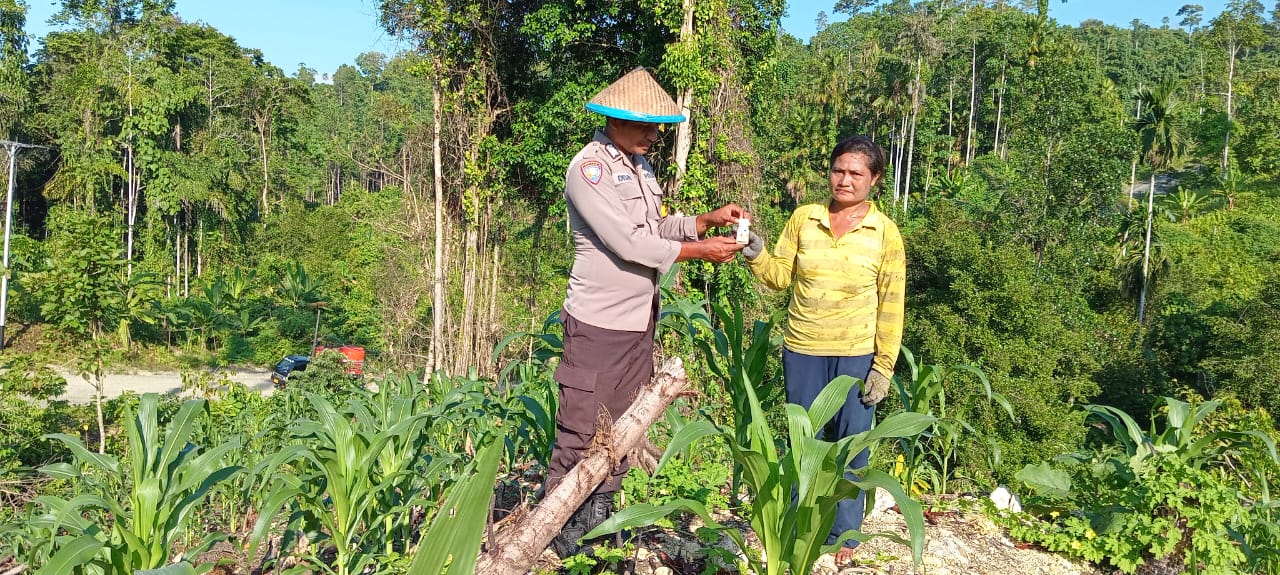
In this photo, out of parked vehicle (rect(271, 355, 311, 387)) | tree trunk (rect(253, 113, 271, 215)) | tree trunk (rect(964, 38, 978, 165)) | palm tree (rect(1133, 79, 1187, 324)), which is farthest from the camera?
tree trunk (rect(964, 38, 978, 165))

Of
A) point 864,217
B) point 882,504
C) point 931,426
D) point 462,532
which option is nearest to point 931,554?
point 882,504

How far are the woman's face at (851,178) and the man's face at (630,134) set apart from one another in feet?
2.09

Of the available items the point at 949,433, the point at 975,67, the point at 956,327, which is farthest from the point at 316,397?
the point at 975,67

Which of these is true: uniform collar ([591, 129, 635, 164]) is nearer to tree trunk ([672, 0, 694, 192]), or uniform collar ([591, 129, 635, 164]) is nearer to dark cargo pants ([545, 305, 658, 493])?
dark cargo pants ([545, 305, 658, 493])

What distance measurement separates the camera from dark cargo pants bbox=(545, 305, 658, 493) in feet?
8.33

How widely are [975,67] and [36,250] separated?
40390 mm

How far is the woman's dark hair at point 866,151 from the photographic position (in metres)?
2.62

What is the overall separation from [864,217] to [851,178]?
142 millimetres

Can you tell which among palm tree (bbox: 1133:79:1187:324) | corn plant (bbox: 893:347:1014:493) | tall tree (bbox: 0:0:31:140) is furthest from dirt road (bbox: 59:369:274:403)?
palm tree (bbox: 1133:79:1187:324)

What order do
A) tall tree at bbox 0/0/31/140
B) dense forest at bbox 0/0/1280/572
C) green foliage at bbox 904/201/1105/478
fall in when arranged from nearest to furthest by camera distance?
dense forest at bbox 0/0/1280/572
green foliage at bbox 904/201/1105/478
tall tree at bbox 0/0/31/140

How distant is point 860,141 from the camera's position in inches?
105

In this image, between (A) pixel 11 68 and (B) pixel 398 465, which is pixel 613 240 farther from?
(A) pixel 11 68

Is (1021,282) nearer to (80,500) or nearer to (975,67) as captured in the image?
(80,500)

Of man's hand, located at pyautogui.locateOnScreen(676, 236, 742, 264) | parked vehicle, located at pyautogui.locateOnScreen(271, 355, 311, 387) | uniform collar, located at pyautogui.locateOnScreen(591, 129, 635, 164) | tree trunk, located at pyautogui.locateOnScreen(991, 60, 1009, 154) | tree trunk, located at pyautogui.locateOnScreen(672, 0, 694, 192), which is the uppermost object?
tree trunk, located at pyautogui.locateOnScreen(991, 60, 1009, 154)
